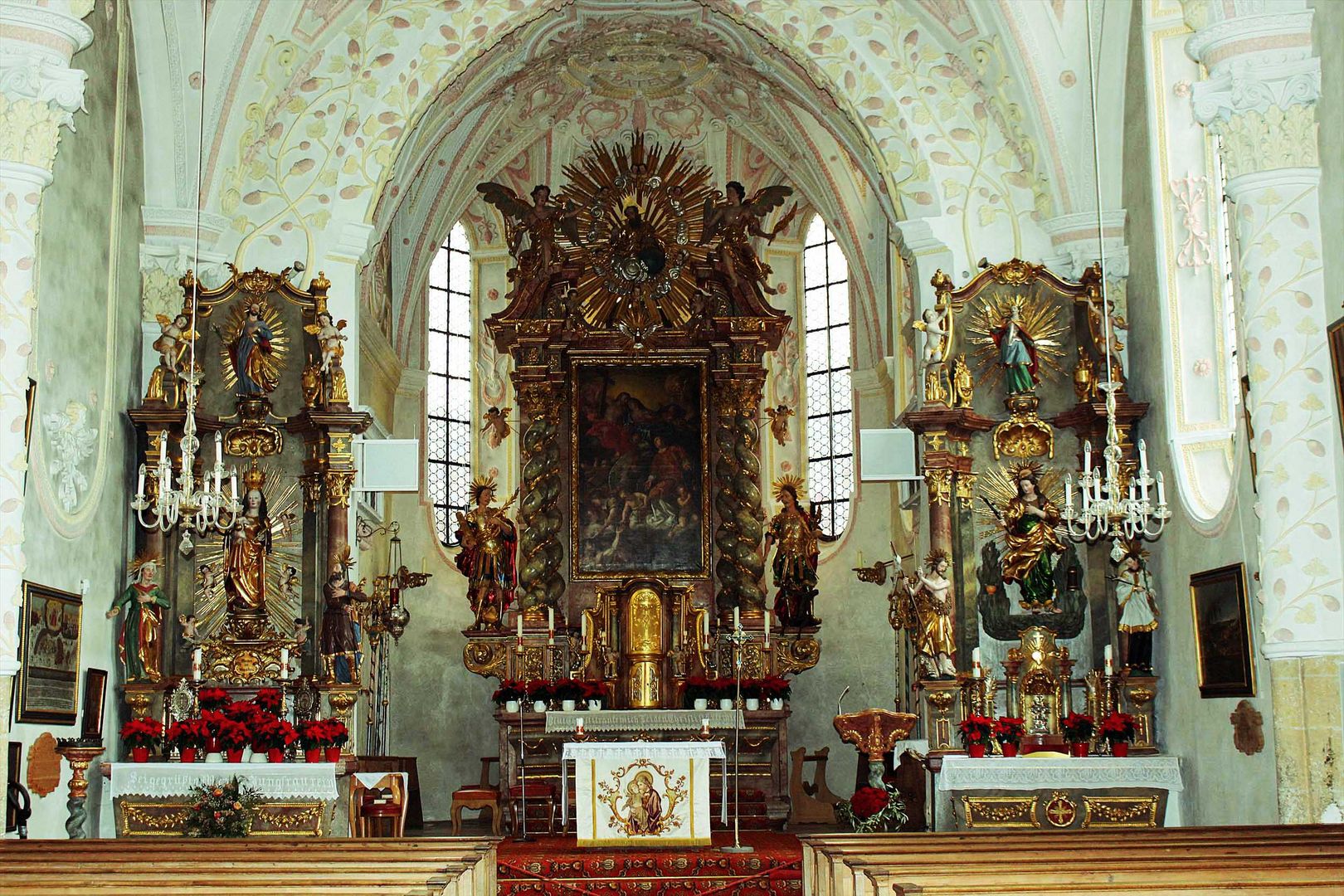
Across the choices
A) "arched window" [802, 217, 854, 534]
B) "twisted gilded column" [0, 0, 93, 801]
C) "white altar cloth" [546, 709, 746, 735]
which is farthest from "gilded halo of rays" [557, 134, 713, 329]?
"twisted gilded column" [0, 0, 93, 801]

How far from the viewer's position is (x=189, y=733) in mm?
12352

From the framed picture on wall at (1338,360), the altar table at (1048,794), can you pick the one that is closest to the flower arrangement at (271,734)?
the altar table at (1048,794)

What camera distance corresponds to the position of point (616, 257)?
63.4ft

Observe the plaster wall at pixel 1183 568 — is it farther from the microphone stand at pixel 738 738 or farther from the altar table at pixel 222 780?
the altar table at pixel 222 780

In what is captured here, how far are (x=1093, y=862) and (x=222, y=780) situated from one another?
758 cm

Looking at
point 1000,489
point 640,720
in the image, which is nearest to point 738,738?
point 640,720

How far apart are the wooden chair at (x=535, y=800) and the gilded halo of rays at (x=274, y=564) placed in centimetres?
304

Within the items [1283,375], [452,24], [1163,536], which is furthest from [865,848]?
[452,24]

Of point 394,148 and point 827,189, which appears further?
point 827,189

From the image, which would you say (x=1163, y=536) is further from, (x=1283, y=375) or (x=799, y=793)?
(x=799, y=793)

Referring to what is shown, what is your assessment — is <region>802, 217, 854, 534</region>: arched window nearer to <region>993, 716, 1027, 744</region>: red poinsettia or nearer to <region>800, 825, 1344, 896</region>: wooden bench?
<region>993, 716, 1027, 744</region>: red poinsettia

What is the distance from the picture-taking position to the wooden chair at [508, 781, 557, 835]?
1581 centimetres

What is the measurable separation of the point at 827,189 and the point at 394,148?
682 cm

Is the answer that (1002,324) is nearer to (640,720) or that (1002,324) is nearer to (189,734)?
(640,720)
